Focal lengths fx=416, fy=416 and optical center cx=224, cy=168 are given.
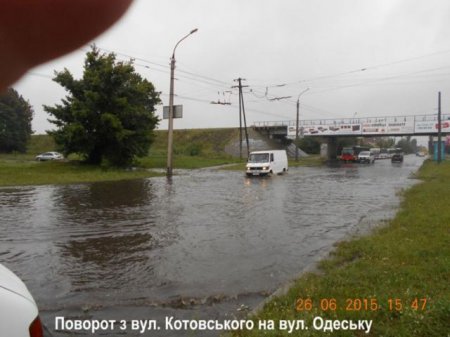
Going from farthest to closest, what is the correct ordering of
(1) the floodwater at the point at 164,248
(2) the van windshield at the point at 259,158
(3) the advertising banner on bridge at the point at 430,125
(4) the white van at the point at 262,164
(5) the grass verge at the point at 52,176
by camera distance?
(3) the advertising banner on bridge at the point at 430,125, (2) the van windshield at the point at 259,158, (4) the white van at the point at 262,164, (5) the grass verge at the point at 52,176, (1) the floodwater at the point at 164,248

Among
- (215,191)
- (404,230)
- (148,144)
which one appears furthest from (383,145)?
(404,230)

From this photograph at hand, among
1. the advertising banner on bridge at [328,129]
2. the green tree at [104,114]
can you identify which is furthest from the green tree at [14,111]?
the advertising banner on bridge at [328,129]

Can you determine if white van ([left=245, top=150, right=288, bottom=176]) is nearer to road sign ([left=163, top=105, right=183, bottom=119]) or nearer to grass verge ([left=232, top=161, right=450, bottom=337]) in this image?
road sign ([left=163, top=105, right=183, bottom=119])

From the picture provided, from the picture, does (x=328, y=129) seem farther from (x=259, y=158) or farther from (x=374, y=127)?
(x=259, y=158)

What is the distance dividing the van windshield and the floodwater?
1465 centimetres

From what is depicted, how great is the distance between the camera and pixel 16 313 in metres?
2.05

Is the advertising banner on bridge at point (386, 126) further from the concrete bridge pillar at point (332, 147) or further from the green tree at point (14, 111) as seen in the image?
the green tree at point (14, 111)

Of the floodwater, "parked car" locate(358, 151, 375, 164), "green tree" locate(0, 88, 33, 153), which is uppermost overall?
"green tree" locate(0, 88, 33, 153)

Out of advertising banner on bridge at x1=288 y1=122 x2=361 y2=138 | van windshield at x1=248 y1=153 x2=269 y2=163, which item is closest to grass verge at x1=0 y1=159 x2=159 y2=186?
van windshield at x1=248 y1=153 x2=269 y2=163

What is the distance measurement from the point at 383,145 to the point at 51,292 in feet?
504

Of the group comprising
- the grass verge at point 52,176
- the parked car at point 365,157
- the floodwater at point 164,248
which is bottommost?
the floodwater at point 164,248

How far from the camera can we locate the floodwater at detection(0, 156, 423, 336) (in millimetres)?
5594
